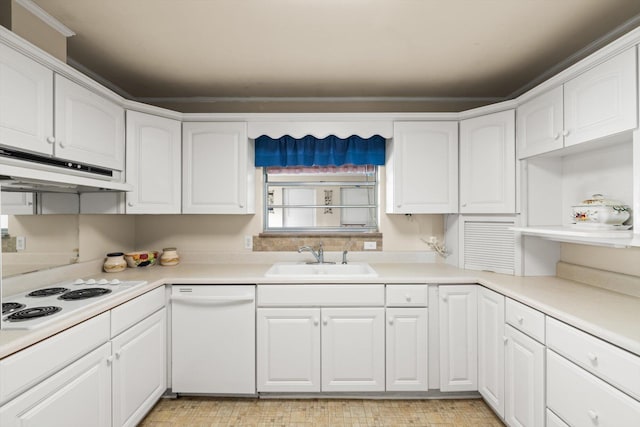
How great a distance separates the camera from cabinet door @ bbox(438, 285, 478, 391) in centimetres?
228

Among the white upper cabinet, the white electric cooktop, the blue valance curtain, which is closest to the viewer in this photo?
the white electric cooktop

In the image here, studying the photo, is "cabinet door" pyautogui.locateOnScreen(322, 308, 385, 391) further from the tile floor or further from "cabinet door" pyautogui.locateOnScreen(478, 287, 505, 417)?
"cabinet door" pyautogui.locateOnScreen(478, 287, 505, 417)

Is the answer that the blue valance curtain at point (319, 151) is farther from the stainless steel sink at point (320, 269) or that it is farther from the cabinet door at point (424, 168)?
the stainless steel sink at point (320, 269)

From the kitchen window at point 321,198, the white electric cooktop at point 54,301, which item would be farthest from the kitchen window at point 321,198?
the white electric cooktop at point 54,301

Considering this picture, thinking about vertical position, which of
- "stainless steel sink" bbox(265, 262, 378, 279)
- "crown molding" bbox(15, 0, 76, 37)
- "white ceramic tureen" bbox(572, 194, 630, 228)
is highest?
"crown molding" bbox(15, 0, 76, 37)

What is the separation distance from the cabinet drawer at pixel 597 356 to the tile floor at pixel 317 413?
0.91 metres

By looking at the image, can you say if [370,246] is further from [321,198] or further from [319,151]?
[319,151]

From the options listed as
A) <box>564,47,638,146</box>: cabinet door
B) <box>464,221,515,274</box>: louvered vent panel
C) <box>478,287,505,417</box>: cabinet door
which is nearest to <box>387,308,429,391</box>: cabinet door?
<box>478,287,505,417</box>: cabinet door

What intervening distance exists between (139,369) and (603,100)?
296cm

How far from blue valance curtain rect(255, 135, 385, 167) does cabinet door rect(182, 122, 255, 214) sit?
29cm

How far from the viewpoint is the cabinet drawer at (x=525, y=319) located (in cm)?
167

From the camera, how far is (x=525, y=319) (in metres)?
1.78

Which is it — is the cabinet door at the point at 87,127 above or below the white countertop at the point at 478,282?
above

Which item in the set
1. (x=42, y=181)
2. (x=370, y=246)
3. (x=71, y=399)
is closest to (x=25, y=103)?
(x=42, y=181)
